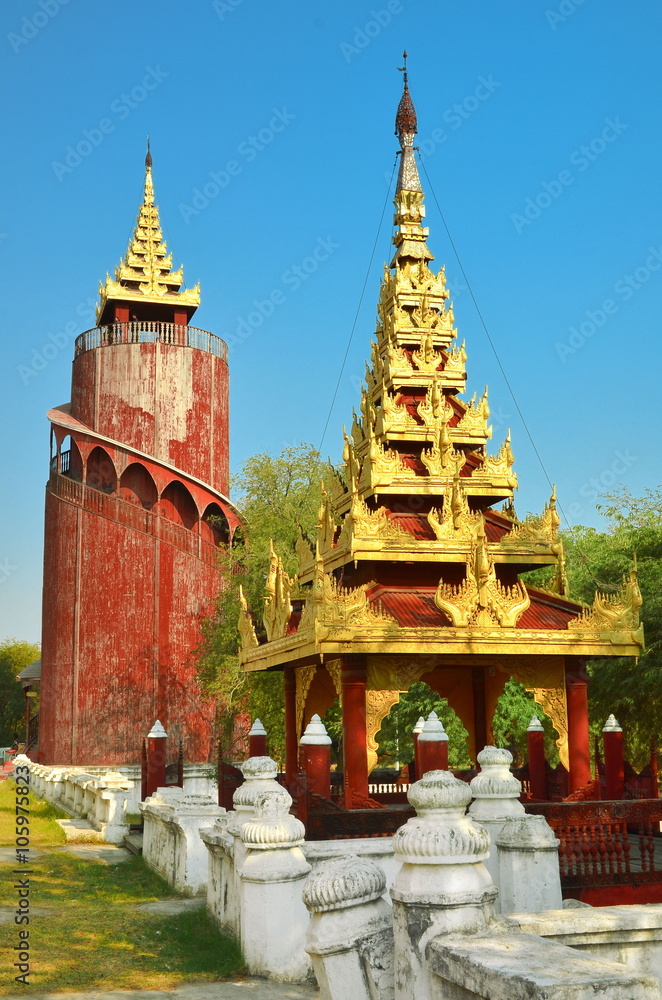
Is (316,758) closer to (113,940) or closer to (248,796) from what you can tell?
(248,796)

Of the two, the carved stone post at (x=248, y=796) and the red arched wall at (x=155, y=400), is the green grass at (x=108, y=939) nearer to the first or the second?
the carved stone post at (x=248, y=796)

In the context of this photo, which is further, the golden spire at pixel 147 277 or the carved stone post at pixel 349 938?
the golden spire at pixel 147 277

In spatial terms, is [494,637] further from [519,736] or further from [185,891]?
[519,736]

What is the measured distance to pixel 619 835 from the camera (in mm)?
10438

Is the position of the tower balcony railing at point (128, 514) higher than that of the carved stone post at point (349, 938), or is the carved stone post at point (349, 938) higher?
the tower balcony railing at point (128, 514)

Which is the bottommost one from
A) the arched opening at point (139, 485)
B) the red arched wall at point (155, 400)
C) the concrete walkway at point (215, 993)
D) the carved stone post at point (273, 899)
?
the concrete walkway at point (215, 993)

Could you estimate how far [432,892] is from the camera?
4793mm

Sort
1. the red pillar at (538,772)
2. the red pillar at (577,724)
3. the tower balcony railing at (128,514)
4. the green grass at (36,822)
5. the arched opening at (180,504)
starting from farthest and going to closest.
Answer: the arched opening at (180,504) → the tower balcony railing at (128,514) → the green grass at (36,822) → the red pillar at (538,772) → the red pillar at (577,724)

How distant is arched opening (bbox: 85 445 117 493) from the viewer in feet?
112

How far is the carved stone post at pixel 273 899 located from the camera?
8.48 m

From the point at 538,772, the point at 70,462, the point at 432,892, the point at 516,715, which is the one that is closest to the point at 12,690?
the point at 70,462

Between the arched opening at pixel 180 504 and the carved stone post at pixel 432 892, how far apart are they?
99.3ft

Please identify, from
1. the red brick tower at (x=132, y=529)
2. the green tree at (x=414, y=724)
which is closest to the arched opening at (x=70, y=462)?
the red brick tower at (x=132, y=529)

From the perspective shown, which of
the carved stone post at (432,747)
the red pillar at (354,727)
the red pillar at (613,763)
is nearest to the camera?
the carved stone post at (432,747)
